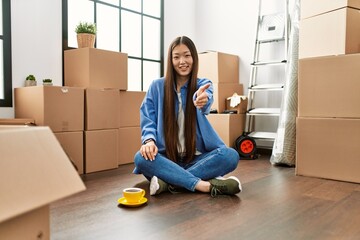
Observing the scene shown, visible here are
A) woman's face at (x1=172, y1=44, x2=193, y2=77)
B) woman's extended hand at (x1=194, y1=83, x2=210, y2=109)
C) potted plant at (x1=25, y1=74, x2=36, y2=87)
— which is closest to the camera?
woman's extended hand at (x1=194, y1=83, x2=210, y2=109)

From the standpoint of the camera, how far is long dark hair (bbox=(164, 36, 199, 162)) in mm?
1964

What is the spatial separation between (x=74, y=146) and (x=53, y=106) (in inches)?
12.4

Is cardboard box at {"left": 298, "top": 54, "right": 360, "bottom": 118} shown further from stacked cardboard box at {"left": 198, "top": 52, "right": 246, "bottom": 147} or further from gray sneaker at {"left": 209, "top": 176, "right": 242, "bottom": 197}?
stacked cardboard box at {"left": 198, "top": 52, "right": 246, "bottom": 147}

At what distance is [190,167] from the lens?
1.95 meters

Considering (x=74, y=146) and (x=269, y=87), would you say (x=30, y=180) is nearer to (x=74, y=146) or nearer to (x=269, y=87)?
(x=74, y=146)

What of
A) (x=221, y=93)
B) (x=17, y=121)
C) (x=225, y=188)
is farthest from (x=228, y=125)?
(x=17, y=121)

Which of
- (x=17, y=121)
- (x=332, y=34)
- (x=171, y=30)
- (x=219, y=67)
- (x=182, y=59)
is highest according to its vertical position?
(x=171, y=30)

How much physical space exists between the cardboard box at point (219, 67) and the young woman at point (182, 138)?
5.14 feet

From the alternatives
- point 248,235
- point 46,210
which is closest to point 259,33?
point 248,235

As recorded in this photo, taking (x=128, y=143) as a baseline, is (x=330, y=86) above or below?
above

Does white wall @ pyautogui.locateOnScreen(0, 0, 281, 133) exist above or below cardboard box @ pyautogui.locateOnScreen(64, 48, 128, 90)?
above

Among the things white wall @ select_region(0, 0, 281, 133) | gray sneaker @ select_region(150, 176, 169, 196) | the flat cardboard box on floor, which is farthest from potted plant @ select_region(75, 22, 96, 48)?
the flat cardboard box on floor

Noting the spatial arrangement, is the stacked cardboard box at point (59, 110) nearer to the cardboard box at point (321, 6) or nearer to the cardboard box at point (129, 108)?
the cardboard box at point (129, 108)

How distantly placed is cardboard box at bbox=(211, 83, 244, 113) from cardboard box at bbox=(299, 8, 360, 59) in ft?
3.75
